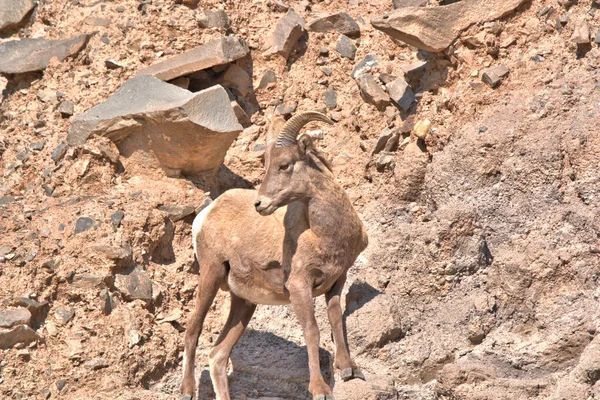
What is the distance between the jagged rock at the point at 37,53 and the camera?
1174 cm

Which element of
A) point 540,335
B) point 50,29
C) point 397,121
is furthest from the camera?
point 50,29

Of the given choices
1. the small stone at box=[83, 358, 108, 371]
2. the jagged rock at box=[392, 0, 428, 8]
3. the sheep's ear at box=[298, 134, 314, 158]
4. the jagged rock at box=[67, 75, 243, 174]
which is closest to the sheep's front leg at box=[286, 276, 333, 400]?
the sheep's ear at box=[298, 134, 314, 158]

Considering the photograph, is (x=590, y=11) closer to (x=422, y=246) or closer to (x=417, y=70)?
(x=417, y=70)

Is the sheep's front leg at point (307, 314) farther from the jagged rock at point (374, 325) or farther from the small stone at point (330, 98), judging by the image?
the small stone at point (330, 98)

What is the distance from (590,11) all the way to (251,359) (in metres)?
4.70

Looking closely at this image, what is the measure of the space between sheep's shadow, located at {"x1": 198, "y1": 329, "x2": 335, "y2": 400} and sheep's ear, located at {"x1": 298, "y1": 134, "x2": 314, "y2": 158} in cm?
177

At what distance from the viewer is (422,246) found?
927 cm

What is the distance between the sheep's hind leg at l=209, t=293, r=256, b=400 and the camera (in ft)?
28.6

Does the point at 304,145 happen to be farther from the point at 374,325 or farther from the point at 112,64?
the point at 112,64

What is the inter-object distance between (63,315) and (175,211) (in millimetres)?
1629

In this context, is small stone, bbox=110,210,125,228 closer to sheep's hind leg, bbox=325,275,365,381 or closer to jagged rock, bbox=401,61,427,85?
sheep's hind leg, bbox=325,275,365,381

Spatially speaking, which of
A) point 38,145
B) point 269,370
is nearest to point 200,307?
point 269,370

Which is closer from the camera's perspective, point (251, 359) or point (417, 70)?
point (251, 359)

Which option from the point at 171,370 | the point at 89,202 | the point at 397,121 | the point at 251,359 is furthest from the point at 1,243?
the point at 397,121
